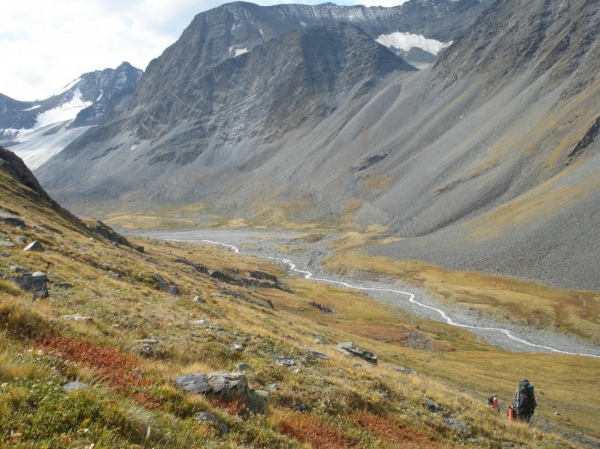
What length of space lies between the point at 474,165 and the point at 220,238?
109491mm

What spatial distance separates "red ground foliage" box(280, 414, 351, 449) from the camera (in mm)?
→ 10664

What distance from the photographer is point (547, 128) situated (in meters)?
143

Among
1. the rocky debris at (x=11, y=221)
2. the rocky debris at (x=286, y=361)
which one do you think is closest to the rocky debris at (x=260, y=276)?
the rocky debris at (x=11, y=221)

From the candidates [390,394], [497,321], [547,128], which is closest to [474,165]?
[547,128]

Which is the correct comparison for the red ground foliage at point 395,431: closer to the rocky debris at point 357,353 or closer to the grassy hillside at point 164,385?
the grassy hillside at point 164,385

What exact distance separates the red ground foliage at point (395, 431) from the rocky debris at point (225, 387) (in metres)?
4.33

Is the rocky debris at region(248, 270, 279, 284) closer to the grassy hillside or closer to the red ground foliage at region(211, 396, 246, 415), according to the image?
the grassy hillside

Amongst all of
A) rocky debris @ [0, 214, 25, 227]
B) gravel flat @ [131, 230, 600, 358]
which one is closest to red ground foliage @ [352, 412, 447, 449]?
rocky debris @ [0, 214, 25, 227]

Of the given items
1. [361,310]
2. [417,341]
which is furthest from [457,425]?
[361,310]

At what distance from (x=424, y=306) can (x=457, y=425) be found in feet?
228

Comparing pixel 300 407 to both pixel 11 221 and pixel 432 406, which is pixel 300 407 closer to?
pixel 432 406

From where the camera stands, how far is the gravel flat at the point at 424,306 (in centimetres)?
6362

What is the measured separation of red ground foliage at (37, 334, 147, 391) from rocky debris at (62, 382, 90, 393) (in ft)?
2.96

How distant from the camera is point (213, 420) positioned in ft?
28.9
